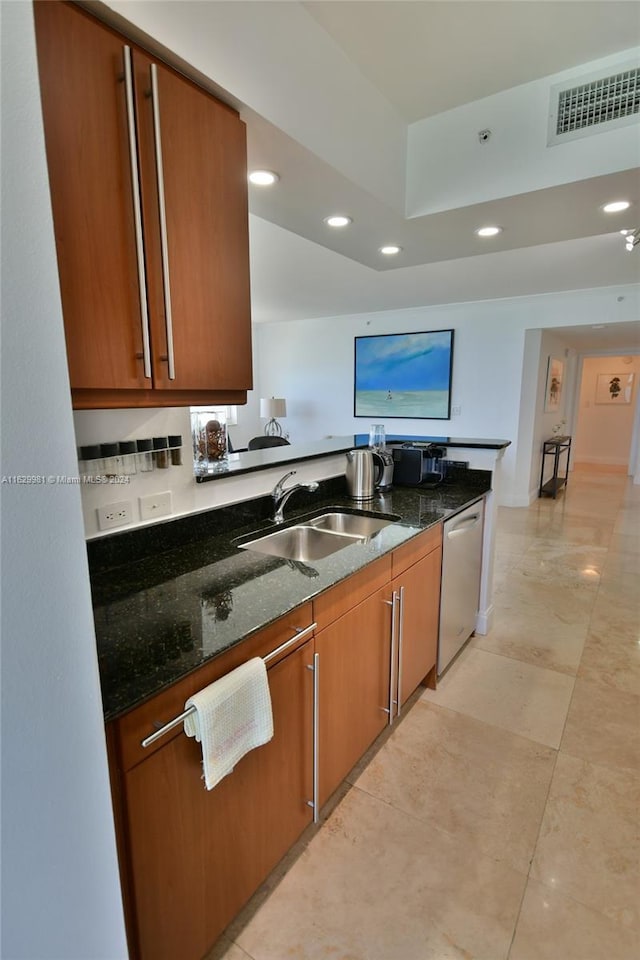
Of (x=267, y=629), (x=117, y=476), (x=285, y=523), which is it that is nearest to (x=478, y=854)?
(x=267, y=629)

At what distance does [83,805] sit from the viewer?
695 millimetres

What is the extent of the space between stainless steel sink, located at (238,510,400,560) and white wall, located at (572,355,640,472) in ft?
26.4

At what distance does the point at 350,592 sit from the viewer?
1562 millimetres

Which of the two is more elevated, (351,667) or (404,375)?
(404,375)

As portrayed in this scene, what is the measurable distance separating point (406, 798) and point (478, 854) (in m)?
0.30

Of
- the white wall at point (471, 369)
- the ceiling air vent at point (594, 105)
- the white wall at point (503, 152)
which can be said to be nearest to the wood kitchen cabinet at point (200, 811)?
the white wall at point (471, 369)

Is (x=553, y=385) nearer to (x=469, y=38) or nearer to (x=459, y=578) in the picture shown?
(x=459, y=578)

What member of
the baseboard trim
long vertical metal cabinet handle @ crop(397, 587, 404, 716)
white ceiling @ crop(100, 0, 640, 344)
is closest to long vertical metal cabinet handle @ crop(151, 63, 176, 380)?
white ceiling @ crop(100, 0, 640, 344)

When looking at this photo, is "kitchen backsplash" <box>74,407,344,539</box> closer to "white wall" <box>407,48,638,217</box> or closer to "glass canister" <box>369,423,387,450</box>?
"glass canister" <box>369,423,387,450</box>

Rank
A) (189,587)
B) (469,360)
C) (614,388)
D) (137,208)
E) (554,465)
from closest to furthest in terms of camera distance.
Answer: (137,208) → (189,587) → (469,360) → (554,465) → (614,388)

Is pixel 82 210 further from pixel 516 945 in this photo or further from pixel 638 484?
pixel 638 484

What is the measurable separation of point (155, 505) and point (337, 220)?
A: 4.95ft

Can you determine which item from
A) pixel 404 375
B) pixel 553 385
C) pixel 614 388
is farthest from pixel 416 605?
pixel 614 388

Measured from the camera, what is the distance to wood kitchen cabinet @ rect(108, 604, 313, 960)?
939mm
